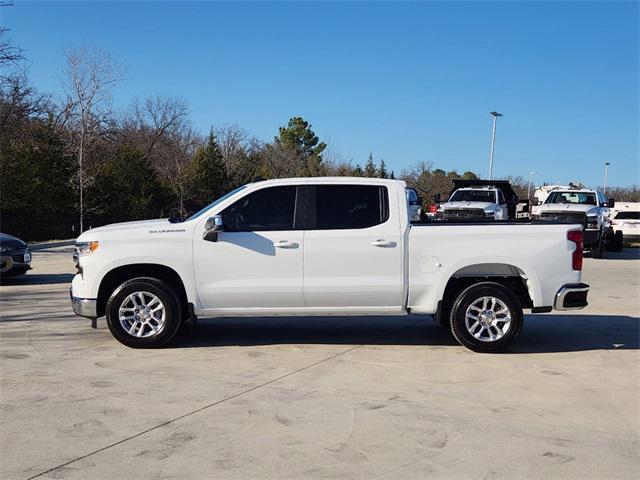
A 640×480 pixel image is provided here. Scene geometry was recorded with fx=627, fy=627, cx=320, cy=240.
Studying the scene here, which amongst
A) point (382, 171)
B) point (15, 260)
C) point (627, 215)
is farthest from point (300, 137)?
point (15, 260)

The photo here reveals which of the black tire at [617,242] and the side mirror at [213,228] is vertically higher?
the side mirror at [213,228]

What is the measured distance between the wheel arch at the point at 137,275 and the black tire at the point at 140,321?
15cm

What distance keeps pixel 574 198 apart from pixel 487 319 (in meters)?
16.9

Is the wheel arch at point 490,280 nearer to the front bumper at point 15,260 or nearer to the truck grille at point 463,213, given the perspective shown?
the front bumper at point 15,260

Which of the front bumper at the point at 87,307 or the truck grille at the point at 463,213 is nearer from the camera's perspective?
the front bumper at the point at 87,307

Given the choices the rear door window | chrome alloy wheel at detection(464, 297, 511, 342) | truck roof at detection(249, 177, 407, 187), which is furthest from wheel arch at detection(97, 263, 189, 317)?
chrome alloy wheel at detection(464, 297, 511, 342)

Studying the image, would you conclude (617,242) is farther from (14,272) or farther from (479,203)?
(14,272)

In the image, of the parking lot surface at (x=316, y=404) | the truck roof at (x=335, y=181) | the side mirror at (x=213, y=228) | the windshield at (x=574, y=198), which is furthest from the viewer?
the windshield at (x=574, y=198)

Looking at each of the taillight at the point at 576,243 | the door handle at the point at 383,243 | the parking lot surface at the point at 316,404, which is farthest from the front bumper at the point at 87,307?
the taillight at the point at 576,243

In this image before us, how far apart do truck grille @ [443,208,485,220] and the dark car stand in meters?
12.9

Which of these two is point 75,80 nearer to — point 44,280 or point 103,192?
point 103,192

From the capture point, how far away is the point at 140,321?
7.08 metres

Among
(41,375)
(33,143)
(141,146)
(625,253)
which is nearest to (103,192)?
(33,143)

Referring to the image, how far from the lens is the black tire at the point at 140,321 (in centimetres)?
699
